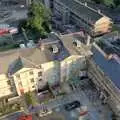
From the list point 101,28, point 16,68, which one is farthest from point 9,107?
point 101,28

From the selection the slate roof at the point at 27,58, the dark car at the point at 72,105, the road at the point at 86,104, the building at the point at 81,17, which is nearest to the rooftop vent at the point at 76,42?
the slate roof at the point at 27,58

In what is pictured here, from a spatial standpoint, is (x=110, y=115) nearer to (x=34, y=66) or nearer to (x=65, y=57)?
(x=65, y=57)

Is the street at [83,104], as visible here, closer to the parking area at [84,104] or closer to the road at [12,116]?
the parking area at [84,104]

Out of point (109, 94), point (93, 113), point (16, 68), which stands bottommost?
point (93, 113)

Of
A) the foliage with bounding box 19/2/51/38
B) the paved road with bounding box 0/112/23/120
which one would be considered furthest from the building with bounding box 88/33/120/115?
the foliage with bounding box 19/2/51/38

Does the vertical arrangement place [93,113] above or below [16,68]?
below

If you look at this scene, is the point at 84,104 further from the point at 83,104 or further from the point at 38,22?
the point at 38,22

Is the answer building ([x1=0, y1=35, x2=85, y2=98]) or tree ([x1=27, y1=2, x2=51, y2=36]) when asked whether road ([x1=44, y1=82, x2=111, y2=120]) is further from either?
tree ([x1=27, y1=2, x2=51, y2=36])
